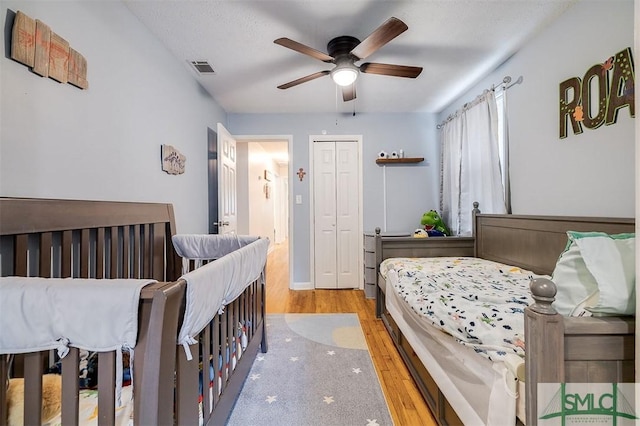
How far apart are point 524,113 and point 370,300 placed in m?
2.28

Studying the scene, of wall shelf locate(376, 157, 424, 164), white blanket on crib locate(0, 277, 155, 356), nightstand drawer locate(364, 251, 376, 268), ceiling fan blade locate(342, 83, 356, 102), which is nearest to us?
white blanket on crib locate(0, 277, 155, 356)

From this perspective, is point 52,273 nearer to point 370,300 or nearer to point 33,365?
point 33,365

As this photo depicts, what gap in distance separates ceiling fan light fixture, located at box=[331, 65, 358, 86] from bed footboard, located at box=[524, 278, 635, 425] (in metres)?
1.74

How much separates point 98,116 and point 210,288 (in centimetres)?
122

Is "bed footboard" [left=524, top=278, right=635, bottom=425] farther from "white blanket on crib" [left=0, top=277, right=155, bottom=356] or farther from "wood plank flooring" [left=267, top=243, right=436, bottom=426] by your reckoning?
"white blanket on crib" [left=0, top=277, right=155, bottom=356]

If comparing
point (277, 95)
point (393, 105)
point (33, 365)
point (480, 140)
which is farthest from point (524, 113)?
point (33, 365)

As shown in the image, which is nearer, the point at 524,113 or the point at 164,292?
the point at 164,292

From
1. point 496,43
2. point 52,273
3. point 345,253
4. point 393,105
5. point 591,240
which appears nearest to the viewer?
point 591,240

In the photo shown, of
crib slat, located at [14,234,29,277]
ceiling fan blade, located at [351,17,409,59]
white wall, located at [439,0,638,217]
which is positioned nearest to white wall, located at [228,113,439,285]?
white wall, located at [439,0,638,217]

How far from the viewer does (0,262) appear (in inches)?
37.4

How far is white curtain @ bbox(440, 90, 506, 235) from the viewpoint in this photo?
2373 millimetres

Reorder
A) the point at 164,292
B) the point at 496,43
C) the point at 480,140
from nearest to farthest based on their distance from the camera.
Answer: the point at 164,292, the point at 496,43, the point at 480,140

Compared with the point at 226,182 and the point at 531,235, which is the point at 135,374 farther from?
the point at 226,182

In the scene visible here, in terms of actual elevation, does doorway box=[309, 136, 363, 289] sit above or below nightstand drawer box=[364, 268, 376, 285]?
above
